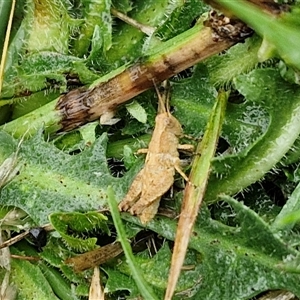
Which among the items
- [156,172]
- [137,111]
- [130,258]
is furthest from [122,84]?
[130,258]

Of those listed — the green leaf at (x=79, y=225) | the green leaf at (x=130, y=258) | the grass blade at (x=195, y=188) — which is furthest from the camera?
the green leaf at (x=79, y=225)

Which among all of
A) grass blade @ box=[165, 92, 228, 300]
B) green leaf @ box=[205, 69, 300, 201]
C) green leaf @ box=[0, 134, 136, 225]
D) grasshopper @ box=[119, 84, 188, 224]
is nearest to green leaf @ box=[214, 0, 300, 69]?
green leaf @ box=[205, 69, 300, 201]

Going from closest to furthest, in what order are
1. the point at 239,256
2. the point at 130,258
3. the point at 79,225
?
the point at 130,258 < the point at 239,256 < the point at 79,225

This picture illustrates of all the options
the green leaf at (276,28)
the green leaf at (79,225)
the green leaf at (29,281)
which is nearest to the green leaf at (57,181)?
the green leaf at (79,225)

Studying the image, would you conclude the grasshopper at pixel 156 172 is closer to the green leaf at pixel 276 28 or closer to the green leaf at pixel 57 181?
the green leaf at pixel 57 181

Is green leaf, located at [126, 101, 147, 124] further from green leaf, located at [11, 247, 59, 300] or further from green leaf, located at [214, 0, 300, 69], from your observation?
green leaf, located at [11, 247, 59, 300]

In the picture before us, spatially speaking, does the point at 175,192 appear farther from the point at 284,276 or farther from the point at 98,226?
the point at 284,276

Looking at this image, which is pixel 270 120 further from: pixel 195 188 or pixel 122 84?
pixel 122 84

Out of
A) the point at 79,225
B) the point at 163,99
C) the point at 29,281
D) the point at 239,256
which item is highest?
the point at 163,99

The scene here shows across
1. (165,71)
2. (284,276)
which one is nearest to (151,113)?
(165,71)
